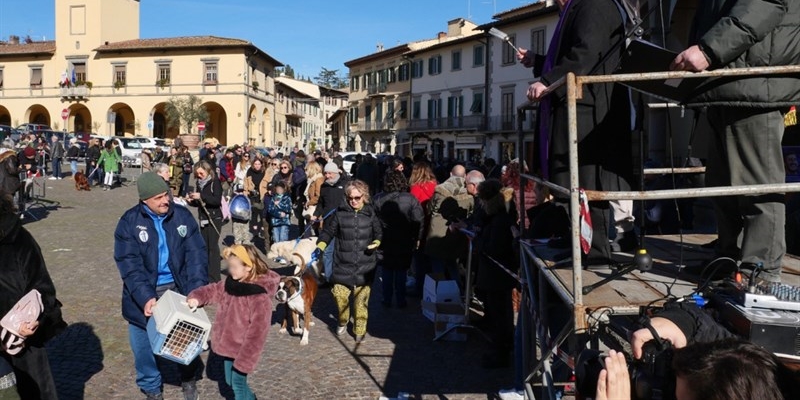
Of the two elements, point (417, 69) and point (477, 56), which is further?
point (417, 69)

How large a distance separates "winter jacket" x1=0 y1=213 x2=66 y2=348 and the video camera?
9.17ft

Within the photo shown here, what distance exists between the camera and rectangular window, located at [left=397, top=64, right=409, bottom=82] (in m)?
58.3

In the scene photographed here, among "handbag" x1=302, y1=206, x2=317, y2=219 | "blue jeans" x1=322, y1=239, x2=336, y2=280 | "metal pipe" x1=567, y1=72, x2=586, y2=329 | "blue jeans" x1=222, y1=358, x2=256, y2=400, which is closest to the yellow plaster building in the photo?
"handbag" x1=302, y1=206, x2=317, y2=219

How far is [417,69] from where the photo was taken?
56.3 m

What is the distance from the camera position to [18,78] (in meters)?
58.9

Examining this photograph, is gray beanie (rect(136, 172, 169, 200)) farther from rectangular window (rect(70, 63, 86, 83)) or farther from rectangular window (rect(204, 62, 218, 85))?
rectangular window (rect(70, 63, 86, 83))

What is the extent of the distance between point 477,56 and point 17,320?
46109 millimetres

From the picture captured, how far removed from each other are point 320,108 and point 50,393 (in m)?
91.4

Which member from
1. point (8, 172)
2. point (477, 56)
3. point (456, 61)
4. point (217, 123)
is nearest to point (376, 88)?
point (217, 123)

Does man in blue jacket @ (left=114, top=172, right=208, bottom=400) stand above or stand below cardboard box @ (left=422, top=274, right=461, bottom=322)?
above

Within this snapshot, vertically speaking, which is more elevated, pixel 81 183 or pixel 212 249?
pixel 81 183

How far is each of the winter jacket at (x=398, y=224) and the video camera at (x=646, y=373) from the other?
20.2ft

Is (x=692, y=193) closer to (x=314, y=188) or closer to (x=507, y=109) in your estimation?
(x=314, y=188)

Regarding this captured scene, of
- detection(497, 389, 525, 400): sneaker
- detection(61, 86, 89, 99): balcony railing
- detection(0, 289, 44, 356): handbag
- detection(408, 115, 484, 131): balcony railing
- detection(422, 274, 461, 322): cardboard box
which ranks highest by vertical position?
detection(61, 86, 89, 99): balcony railing
